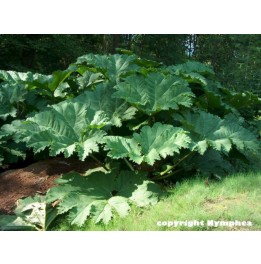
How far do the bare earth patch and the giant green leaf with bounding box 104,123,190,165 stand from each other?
65 centimetres

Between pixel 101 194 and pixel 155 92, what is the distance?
996 mm

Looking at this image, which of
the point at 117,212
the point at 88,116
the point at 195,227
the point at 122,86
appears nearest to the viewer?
the point at 195,227

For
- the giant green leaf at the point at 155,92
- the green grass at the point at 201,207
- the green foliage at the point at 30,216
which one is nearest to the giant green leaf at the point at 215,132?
the giant green leaf at the point at 155,92

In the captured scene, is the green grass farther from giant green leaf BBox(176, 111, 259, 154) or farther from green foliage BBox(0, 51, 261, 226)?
giant green leaf BBox(176, 111, 259, 154)

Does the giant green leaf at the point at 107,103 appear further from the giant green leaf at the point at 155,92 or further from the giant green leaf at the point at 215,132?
the giant green leaf at the point at 215,132

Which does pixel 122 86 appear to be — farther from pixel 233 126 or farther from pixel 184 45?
pixel 184 45

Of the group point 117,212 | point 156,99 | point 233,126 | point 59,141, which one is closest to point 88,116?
point 59,141

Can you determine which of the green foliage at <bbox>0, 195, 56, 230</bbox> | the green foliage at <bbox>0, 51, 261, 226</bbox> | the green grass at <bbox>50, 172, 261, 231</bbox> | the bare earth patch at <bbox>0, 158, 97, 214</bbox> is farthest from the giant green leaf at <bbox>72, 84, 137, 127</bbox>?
the green foliage at <bbox>0, 195, 56, 230</bbox>

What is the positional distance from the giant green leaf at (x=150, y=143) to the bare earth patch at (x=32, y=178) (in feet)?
2.14

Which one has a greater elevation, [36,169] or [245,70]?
[245,70]

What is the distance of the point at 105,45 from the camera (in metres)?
5.00

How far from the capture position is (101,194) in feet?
10.7

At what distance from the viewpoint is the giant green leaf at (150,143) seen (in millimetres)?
3094

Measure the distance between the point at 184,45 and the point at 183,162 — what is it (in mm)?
1602
